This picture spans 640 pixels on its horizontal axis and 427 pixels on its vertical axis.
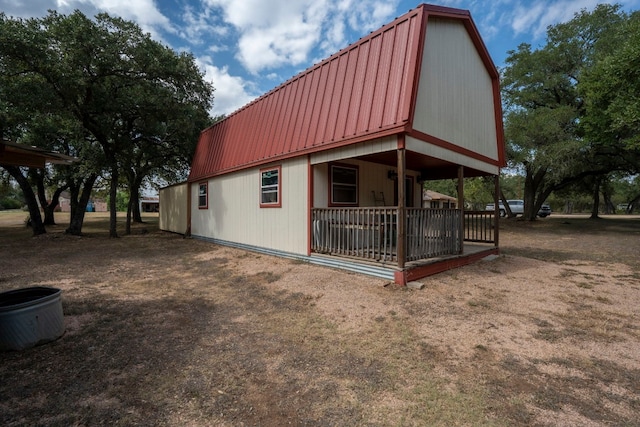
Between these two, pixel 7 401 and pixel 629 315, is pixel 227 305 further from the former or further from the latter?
pixel 629 315

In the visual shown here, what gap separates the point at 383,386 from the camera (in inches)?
103

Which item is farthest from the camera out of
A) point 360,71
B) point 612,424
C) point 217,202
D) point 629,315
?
point 217,202

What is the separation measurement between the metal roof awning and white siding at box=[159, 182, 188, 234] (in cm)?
1005

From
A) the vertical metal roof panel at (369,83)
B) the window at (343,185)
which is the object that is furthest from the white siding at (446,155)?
the window at (343,185)

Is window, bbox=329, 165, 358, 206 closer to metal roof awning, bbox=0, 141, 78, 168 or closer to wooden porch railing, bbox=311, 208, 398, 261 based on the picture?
wooden porch railing, bbox=311, 208, 398, 261

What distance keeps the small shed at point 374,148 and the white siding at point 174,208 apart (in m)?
5.21

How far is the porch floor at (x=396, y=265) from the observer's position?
559cm

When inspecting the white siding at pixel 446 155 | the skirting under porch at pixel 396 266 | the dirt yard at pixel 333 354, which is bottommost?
the dirt yard at pixel 333 354

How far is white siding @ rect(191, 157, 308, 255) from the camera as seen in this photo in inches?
311

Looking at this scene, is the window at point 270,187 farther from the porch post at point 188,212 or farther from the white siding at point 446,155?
the porch post at point 188,212

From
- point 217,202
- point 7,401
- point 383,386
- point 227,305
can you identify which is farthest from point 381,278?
point 217,202

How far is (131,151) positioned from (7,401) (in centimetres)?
1454

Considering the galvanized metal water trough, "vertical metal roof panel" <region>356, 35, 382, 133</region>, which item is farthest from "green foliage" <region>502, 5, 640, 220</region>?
the galvanized metal water trough

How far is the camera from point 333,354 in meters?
3.20
